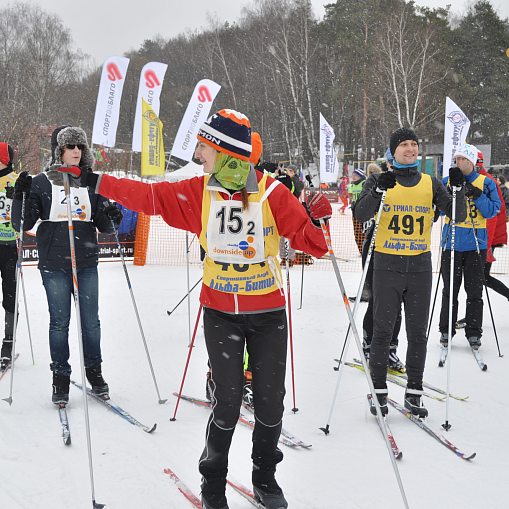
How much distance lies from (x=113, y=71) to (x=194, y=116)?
4344 millimetres

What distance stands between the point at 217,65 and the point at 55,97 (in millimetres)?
12760

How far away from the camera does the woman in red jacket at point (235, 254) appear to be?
2.19 m

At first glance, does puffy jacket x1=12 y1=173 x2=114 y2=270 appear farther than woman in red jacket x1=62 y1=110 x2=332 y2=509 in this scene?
Yes

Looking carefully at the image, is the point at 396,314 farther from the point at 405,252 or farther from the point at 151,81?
the point at 151,81

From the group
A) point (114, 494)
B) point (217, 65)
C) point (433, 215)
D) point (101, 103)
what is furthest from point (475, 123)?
point (114, 494)

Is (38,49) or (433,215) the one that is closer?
(433,215)

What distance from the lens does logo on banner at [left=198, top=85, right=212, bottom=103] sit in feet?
37.7

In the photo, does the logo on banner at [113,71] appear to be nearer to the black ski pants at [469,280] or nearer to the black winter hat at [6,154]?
the black winter hat at [6,154]

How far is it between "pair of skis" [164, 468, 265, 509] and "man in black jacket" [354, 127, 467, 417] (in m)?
1.29

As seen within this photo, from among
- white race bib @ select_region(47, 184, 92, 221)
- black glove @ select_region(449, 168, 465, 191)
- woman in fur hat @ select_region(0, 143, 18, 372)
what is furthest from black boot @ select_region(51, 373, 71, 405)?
black glove @ select_region(449, 168, 465, 191)

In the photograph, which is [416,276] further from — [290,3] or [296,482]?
[290,3]

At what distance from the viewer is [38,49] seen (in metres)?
33.9

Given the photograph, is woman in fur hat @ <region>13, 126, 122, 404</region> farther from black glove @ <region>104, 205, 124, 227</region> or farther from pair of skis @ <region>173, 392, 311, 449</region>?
pair of skis @ <region>173, 392, 311, 449</region>

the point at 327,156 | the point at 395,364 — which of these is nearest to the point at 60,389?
the point at 395,364
